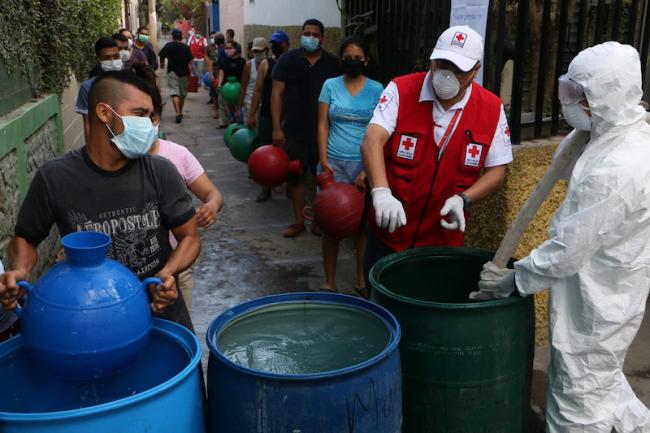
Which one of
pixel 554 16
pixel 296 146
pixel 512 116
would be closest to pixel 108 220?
pixel 512 116

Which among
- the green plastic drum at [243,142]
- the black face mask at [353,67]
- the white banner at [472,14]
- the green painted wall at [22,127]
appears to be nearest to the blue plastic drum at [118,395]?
the green painted wall at [22,127]

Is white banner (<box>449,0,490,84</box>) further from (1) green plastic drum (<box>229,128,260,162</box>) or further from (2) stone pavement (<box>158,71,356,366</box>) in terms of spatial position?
(1) green plastic drum (<box>229,128,260,162</box>)

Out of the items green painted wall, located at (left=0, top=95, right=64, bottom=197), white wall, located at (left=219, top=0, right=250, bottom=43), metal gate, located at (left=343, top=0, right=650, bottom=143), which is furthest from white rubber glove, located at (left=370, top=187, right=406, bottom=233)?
white wall, located at (left=219, top=0, right=250, bottom=43)

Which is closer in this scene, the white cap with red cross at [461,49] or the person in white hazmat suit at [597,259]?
the person in white hazmat suit at [597,259]

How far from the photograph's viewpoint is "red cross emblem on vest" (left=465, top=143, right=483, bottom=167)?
3107 mm

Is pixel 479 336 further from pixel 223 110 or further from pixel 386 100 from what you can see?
pixel 223 110

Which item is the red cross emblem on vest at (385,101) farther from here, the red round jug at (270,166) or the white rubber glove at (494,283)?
the red round jug at (270,166)

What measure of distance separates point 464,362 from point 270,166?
12.1 feet

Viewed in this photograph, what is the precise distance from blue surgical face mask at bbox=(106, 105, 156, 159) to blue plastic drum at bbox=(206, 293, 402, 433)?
25.4 inches

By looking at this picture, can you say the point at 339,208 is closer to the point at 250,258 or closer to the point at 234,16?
the point at 250,258

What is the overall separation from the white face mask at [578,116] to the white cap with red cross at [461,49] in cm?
51

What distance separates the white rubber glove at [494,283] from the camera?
2572 millimetres

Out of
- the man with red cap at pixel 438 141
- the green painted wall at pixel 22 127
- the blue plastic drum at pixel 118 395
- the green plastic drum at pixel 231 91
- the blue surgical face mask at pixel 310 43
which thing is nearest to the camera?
the blue plastic drum at pixel 118 395

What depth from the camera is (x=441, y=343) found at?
7.89ft
